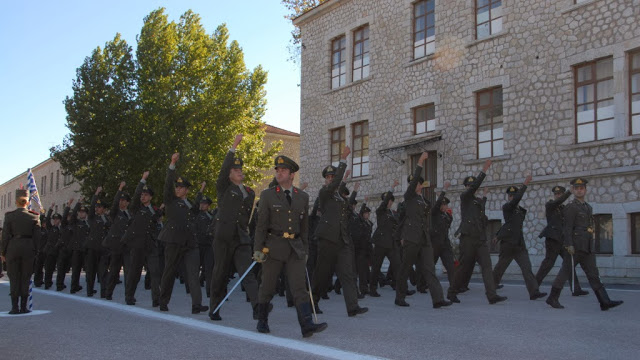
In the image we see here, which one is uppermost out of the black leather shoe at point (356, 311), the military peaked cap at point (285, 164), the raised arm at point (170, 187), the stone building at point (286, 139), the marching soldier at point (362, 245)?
the stone building at point (286, 139)

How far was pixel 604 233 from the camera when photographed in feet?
50.5

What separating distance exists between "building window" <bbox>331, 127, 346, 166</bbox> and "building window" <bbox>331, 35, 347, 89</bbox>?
6.03 ft

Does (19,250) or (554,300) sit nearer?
(19,250)

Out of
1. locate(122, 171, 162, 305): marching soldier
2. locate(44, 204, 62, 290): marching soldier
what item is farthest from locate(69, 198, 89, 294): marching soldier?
locate(122, 171, 162, 305): marching soldier

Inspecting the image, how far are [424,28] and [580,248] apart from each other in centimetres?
1397

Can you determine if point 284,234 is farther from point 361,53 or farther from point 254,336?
point 361,53

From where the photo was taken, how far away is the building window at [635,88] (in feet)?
49.8

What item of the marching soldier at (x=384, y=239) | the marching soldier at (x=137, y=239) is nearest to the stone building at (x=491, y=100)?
→ the marching soldier at (x=384, y=239)

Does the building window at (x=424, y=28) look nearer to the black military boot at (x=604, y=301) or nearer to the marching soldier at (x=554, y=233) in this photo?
the marching soldier at (x=554, y=233)

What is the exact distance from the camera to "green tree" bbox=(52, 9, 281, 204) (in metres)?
30.2

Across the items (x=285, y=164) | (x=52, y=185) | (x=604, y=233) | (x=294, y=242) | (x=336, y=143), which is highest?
(x=336, y=143)

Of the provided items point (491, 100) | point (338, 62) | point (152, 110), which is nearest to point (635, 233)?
point (491, 100)

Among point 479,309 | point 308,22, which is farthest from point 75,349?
point 308,22

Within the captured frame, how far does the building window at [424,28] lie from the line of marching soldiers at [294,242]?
31.6 feet
